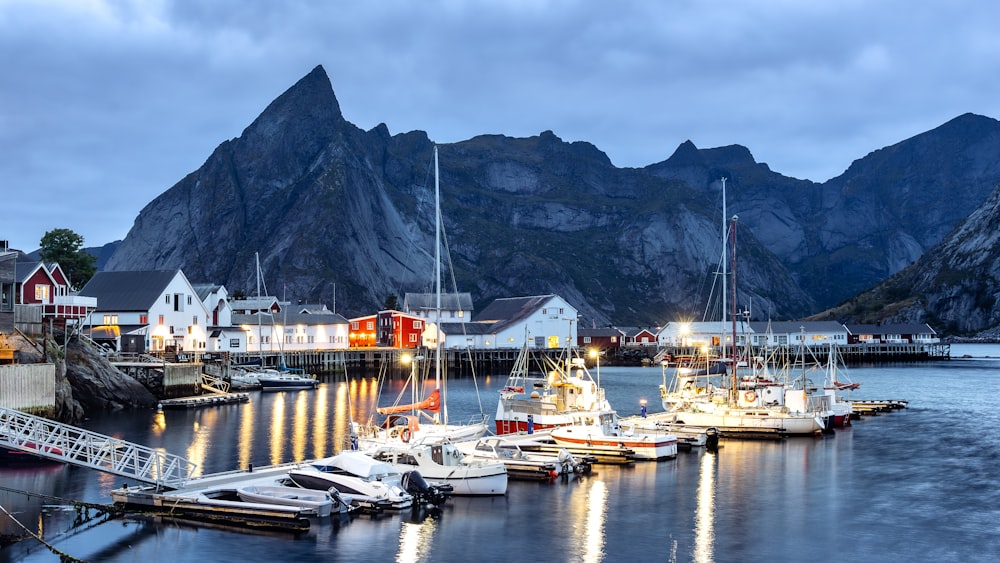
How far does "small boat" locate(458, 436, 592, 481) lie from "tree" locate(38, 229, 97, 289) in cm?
9912

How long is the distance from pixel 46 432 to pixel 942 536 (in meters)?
36.8

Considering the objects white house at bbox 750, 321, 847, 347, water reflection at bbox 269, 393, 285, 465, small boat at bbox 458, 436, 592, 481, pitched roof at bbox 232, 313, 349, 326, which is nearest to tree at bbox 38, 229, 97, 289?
pitched roof at bbox 232, 313, 349, 326

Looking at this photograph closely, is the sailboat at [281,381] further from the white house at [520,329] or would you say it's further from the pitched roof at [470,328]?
the pitched roof at [470,328]

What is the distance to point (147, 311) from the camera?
335 feet

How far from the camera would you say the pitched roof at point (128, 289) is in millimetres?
103000

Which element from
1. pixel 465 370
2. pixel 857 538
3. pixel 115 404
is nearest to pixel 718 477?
pixel 857 538

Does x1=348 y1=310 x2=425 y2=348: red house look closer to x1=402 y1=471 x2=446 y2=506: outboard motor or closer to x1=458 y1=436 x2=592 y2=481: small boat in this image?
x1=458 y1=436 x2=592 y2=481: small boat

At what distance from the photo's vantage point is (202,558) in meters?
28.6

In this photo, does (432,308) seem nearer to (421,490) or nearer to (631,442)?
(631,442)

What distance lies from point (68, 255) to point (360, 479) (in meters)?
107

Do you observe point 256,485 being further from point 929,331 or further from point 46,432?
point 929,331

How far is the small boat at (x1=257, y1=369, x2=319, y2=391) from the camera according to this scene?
9919 centimetres

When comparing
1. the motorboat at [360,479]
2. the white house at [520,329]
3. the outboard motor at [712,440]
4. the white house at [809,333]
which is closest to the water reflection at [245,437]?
the motorboat at [360,479]

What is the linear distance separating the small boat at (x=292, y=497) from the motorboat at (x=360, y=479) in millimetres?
583
